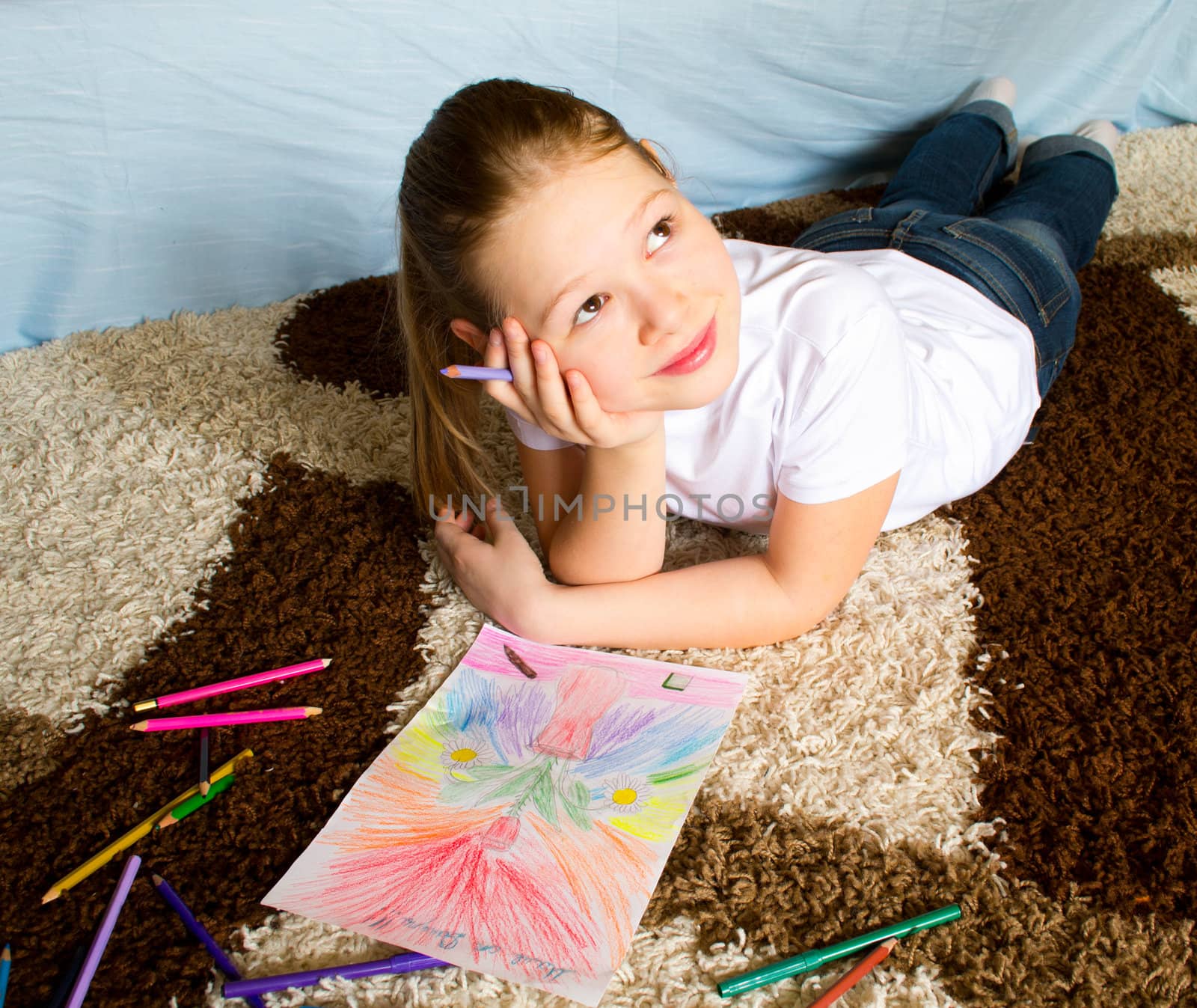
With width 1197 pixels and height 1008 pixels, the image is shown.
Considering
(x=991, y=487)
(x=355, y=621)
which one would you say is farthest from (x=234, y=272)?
(x=991, y=487)

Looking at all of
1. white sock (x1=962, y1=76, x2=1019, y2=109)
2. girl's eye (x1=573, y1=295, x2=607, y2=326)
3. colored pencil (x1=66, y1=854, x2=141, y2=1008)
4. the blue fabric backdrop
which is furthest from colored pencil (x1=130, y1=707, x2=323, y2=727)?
white sock (x1=962, y1=76, x2=1019, y2=109)

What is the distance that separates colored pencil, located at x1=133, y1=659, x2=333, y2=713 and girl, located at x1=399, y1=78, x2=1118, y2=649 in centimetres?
15

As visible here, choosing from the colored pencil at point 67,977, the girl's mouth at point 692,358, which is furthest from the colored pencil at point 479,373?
the colored pencil at point 67,977

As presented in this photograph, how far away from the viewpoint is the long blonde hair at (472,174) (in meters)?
0.64

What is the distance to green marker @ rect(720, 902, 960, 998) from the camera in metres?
0.57

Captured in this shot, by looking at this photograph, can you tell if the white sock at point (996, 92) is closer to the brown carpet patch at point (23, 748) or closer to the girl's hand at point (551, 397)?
the girl's hand at point (551, 397)

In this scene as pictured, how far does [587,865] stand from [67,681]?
0.46 metres

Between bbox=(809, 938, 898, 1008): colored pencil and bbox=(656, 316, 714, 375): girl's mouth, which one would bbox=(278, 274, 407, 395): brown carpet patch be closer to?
bbox=(656, 316, 714, 375): girl's mouth

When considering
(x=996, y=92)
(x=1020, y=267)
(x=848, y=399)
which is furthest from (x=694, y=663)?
(x=996, y=92)

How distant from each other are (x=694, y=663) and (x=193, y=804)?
1.28 feet

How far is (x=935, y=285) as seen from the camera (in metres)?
0.98

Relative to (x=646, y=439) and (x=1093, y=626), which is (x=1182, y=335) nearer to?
(x=1093, y=626)

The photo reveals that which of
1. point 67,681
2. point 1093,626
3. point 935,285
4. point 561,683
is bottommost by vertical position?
point 67,681

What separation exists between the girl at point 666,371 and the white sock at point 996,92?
0.46 m
